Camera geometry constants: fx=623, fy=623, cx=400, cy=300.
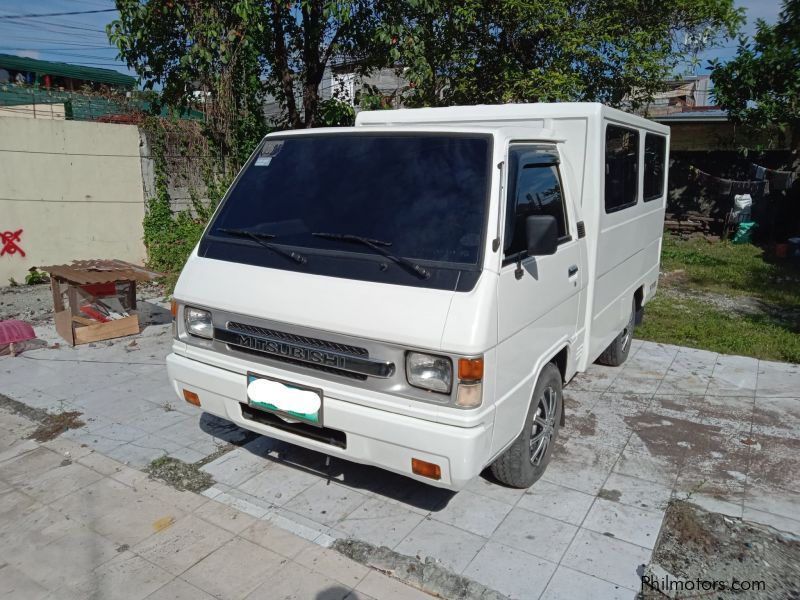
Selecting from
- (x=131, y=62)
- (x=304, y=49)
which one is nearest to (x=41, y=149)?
(x=131, y=62)

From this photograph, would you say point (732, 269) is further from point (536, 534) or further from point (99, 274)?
point (99, 274)

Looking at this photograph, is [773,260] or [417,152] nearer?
[417,152]

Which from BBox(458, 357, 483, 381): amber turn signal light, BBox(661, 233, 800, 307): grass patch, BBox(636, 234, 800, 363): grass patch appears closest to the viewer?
BBox(458, 357, 483, 381): amber turn signal light

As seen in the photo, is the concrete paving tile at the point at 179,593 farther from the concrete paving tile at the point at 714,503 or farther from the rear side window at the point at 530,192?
the concrete paving tile at the point at 714,503

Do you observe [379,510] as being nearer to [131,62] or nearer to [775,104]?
[131,62]

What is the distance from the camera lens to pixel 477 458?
9.69 ft

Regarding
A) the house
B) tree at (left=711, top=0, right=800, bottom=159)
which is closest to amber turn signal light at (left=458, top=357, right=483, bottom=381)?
the house

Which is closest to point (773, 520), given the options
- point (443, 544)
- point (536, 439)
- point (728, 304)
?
point (536, 439)

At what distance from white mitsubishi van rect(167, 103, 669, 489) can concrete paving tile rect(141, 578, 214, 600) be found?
0.86 meters

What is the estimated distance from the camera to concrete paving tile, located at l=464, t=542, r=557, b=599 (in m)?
3.08

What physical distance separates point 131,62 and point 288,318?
691 centimetres

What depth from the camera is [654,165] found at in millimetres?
6297

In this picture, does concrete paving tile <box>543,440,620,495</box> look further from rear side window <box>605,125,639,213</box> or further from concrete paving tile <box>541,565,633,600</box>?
rear side window <box>605,125,639,213</box>

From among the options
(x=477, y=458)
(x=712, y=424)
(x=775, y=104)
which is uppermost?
(x=775, y=104)
